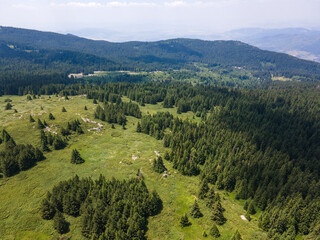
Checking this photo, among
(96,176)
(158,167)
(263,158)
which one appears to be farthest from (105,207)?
(263,158)

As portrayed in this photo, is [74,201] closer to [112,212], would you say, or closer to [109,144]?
[112,212]

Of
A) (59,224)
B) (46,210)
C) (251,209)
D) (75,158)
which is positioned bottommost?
(251,209)

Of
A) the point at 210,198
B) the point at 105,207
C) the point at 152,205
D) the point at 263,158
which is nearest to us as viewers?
the point at 105,207

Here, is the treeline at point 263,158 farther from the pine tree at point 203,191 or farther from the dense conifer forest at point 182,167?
the pine tree at point 203,191

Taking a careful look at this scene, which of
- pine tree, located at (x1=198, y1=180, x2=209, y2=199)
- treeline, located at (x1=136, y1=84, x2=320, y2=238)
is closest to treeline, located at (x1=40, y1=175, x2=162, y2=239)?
pine tree, located at (x1=198, y1=180, x2=209, y2=199)

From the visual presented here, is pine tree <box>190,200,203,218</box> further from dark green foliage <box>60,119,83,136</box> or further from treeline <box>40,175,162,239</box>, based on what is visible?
dark green foliage <box>60,119,83,136</box>

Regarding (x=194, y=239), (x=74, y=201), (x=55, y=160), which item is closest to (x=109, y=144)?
(x=55, y=160)

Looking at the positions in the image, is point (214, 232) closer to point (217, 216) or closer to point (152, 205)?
point (217, 216)

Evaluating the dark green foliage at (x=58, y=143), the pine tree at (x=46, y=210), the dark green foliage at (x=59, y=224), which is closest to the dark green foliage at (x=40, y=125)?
the dark green foliage at (x=58, y=143)
